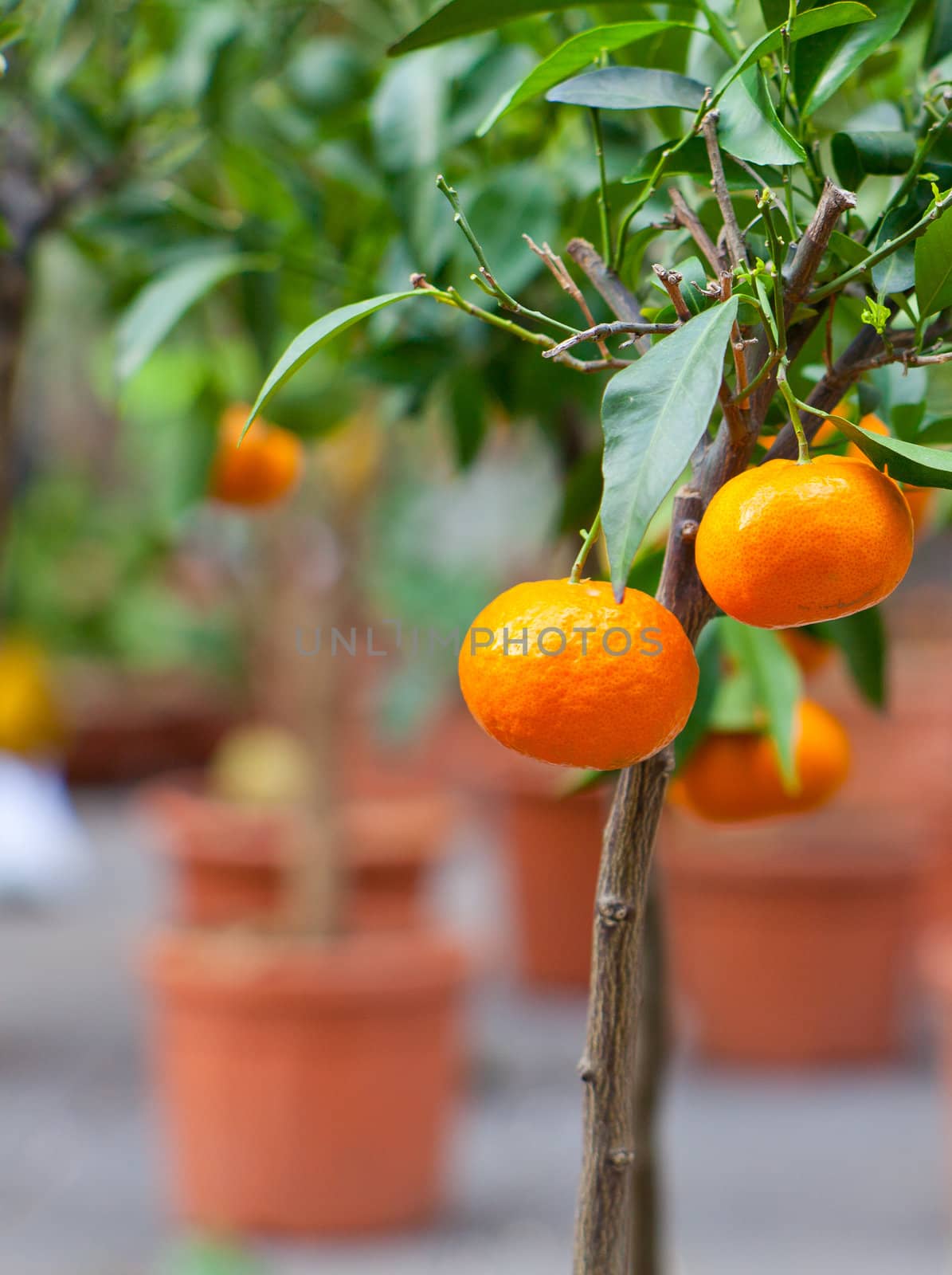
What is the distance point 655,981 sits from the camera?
73 cm

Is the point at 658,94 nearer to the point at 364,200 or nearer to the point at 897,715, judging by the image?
the point at 364,200

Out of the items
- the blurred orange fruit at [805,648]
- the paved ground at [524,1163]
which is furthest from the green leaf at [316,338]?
the paved ground at [524,1163]

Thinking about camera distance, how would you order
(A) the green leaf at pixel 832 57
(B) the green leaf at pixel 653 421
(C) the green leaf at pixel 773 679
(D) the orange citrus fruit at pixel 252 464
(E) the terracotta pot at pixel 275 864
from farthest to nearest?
(E) the terracotta pot at pixel 275 864
(D) the orange citrus fruit at pixel 252 464
(C) the green leaf at pixel 773 679
(A) the green leaf at pixel 832 57
(B) the green leaf at pixel 653 421

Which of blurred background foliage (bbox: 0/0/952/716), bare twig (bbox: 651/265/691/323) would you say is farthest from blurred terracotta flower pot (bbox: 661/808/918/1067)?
bare twig (bbox: 651/265/691/323)

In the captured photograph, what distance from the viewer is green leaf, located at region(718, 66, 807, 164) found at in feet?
1.15

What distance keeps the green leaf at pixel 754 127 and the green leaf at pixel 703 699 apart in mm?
204

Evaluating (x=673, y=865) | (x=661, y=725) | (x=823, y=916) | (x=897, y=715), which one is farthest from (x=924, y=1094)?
(x=661, y=725)

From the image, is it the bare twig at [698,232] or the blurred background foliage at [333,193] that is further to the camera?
the blurred background foliage at [333,193]

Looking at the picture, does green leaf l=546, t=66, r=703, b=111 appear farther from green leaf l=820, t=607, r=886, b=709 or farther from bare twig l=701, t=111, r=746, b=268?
→ green leaf l=820, t=607, r=886, b=709

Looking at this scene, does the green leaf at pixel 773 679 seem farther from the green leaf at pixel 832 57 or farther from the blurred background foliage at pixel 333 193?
the green leaf at pixel 832 57

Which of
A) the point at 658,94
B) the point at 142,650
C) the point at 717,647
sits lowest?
the point at 717,647

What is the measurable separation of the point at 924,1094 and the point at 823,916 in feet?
0.97

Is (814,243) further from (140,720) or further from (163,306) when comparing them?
(140,720)

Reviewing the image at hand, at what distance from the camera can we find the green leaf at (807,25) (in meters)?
0.35
